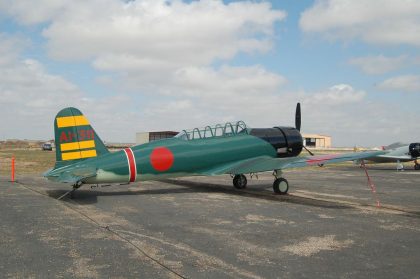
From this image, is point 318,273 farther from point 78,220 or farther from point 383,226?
point 78,220

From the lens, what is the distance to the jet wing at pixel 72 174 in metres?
11.0

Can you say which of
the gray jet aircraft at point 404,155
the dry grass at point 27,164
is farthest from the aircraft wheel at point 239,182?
the gray jet aircraft at point 404,155

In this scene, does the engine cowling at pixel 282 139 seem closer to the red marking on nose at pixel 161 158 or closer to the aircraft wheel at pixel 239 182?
the aircraft wheel at pixel 239 182

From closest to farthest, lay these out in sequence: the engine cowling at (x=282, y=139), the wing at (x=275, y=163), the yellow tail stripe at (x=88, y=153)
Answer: the yellow tail stripe at (x=88, y=153) < the wing at (x=275, y=163) < the engine cowling at (x=282, y=139)

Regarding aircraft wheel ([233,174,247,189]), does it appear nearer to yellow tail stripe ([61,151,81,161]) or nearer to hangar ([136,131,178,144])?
yellow tail stripe ([61,151,81,161])

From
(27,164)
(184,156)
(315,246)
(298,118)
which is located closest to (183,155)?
(184,156)

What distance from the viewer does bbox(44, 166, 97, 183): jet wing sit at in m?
11.0

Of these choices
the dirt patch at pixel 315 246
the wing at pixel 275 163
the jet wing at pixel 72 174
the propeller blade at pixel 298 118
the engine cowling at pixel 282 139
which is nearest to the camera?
the dirt patch at pixel 315 246

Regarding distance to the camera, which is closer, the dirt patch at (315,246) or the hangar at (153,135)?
the dirt patch at (315,246)

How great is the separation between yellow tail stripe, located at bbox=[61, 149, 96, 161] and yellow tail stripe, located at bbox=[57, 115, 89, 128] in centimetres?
87

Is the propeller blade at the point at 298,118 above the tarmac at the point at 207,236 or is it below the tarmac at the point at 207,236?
above

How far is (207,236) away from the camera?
7234mm

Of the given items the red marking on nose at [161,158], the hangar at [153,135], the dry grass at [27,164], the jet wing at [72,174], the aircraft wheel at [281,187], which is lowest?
the aircraft wheel at [281,187]

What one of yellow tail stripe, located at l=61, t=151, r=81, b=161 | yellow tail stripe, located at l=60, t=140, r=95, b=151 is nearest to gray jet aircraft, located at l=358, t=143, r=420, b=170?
yellow tail stripe, located at l=60, t=140, r=95, b=151
